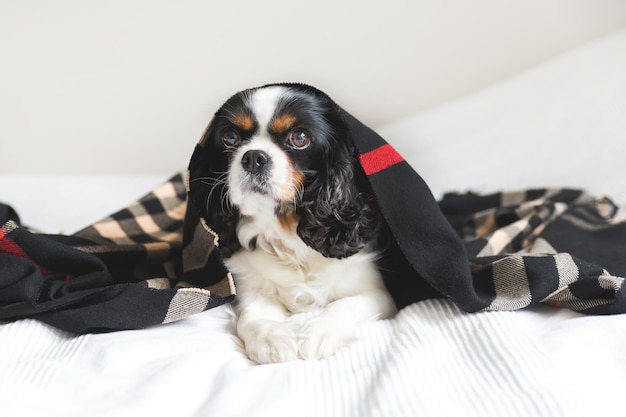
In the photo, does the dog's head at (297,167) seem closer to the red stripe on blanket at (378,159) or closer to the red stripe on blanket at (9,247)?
the red stripe on blanket at (378,159)

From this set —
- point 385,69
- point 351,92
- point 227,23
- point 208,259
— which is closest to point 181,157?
point 227,23

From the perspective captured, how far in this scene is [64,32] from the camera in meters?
2.28

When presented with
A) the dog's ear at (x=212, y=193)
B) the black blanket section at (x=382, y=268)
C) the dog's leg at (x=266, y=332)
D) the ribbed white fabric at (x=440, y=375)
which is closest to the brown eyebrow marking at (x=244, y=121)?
the dog's ear at (x=212, y=193)

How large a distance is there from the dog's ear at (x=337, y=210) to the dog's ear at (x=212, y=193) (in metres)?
0.20

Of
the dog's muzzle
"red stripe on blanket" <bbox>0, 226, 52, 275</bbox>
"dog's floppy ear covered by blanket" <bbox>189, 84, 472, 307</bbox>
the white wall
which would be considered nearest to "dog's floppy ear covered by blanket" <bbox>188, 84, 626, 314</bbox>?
"dog's floppy ear covered by blanket" <bbox>189, 84, 472, 307</bbox>

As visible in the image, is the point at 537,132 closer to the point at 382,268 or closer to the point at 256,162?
the point at 382,268

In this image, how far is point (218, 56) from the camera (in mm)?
2346

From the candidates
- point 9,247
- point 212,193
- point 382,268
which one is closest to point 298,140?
point 212,193

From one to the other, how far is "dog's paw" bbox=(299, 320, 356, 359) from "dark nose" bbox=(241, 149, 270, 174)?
1.15 ft

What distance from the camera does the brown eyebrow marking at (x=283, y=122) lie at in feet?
4.30

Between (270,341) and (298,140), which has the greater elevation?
(298,140)

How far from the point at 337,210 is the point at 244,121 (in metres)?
0.29

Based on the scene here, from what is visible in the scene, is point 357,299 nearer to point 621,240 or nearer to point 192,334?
point 192,334

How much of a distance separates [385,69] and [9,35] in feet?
4.80
